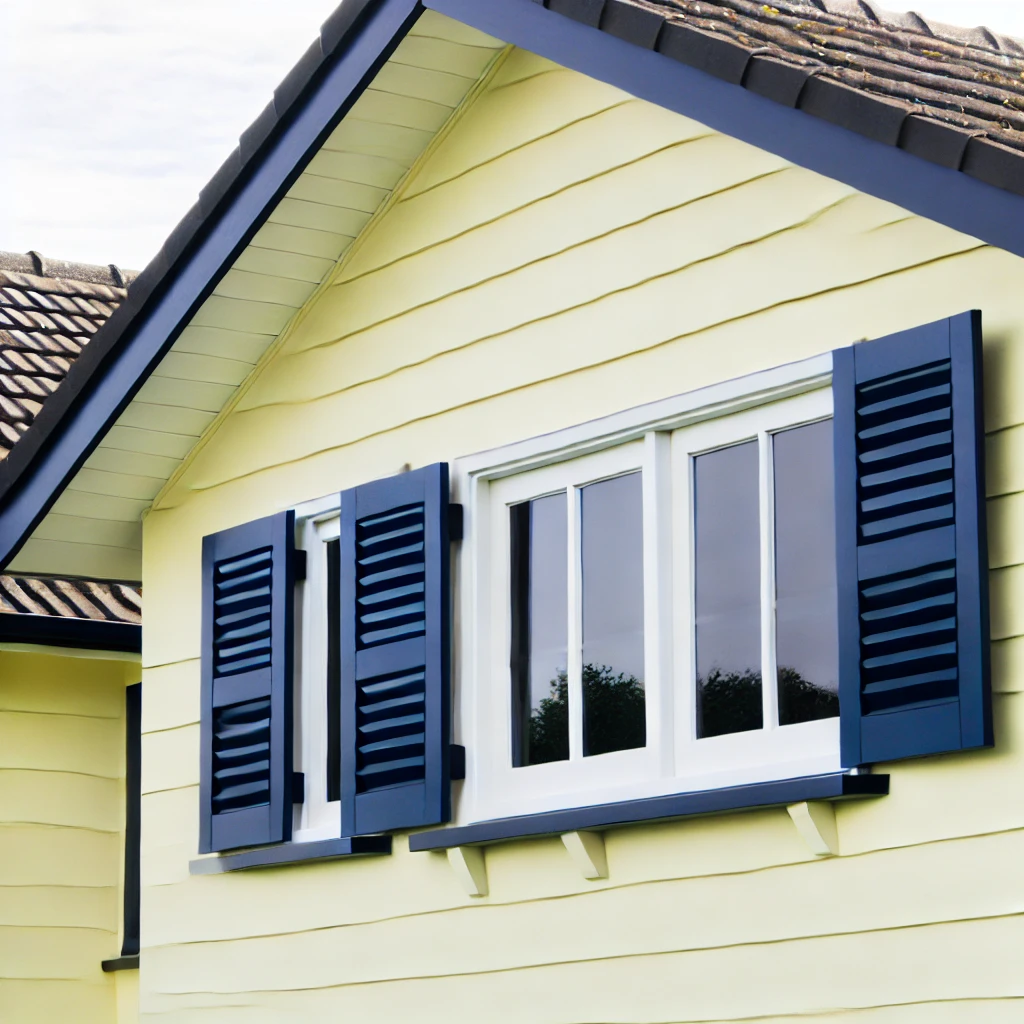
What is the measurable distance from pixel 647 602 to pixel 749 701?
1.50ft

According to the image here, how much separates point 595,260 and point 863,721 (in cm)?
190

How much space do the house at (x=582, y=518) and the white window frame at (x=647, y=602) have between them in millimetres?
16

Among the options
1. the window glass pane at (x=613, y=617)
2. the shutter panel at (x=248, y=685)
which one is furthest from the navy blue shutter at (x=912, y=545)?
the shutter panel at (x=248, y=685)

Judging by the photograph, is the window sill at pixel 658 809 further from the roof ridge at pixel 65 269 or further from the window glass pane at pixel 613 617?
the roof ridge at pixel 65 269

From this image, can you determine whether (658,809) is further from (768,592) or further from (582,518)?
(582,518)

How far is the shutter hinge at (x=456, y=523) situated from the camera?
6.05 meters

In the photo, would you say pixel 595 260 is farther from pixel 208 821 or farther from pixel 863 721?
pixel 208 821

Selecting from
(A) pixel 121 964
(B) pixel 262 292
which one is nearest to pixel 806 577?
(B) pixel 262 292

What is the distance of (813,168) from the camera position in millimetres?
4777

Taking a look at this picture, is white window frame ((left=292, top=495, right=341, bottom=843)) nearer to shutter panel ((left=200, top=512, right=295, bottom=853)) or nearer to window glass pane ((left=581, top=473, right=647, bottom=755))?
shutter panel ((left=200, top=512, right=295, bottom=853))

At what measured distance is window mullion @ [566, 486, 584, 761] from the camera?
5574mm

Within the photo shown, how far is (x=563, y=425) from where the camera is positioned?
5773mm

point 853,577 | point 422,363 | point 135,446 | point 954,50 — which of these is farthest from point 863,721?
point 135,446

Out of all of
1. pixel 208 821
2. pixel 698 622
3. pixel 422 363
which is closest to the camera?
pixel 698 622
